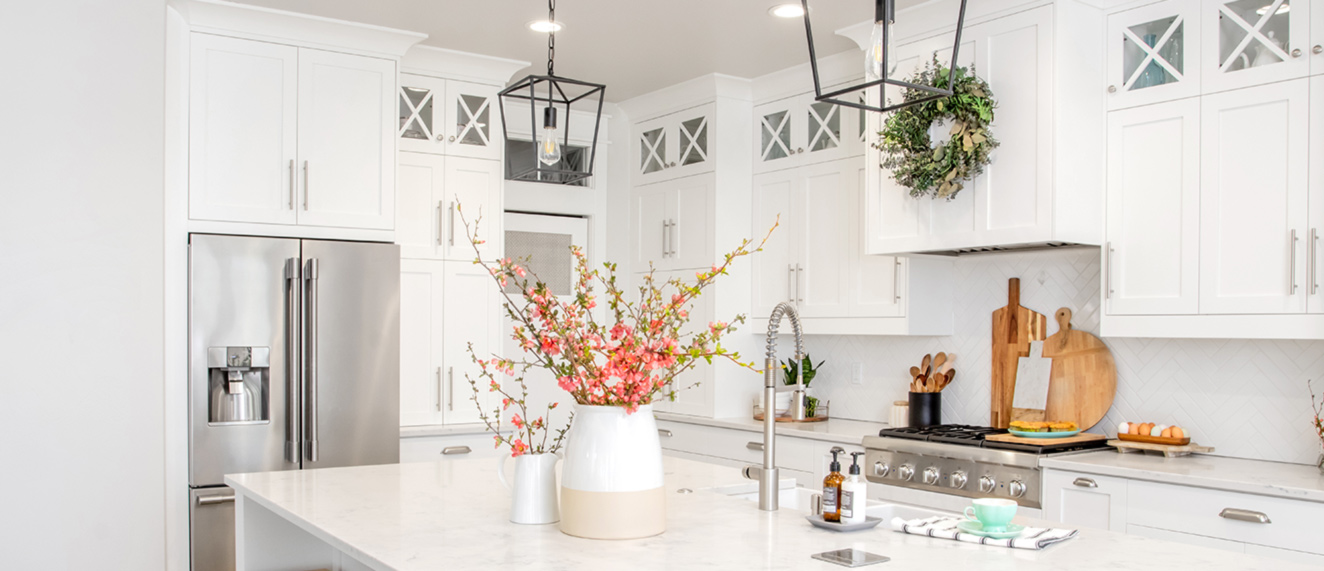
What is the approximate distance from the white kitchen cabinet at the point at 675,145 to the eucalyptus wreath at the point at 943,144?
136 cm

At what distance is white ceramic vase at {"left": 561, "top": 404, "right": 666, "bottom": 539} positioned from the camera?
1.95m

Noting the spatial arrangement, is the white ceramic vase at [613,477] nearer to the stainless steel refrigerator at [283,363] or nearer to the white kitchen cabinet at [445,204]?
the stainless steel refrigerator at [283,363]

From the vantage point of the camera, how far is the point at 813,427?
4.49m

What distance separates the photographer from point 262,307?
3932 mm

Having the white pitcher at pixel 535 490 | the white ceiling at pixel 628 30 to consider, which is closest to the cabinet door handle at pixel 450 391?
the white ceiling at pixel 628 30

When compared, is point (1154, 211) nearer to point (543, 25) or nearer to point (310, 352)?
point (543, 25)

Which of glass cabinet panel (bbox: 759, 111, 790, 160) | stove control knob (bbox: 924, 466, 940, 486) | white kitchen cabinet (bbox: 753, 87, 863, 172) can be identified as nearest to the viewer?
stove control knob (bbox: 924, 466, 940, 486)

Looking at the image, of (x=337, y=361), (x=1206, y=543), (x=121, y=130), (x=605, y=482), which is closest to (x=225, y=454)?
(x=337, y=361)

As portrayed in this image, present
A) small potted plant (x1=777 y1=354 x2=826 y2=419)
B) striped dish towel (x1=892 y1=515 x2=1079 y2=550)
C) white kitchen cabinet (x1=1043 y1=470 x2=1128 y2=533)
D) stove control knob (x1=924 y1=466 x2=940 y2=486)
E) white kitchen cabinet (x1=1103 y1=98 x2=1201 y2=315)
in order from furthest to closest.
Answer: small potted plant (x1=777 y1=354 x2=826 y2=419) < stove control knob (x1=924 y1=466 x2=940 y2=486) < white kitchen cabinet (x1=1103 y1=98 x2=1201 y2=315) < white kitchen cabinet (x1=1043 y1=470 x2=1128 y2=533) < striped dish towel (x1=892 y1=515 x2=1079 y2=550)

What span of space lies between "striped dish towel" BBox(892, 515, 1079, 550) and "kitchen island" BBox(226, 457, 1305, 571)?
19 millimetres

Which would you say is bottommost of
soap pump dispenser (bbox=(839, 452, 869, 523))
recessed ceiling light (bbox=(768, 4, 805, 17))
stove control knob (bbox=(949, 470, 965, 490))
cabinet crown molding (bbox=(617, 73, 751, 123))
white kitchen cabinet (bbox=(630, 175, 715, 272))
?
stove control knob (bbox=(949, 470, 965, 490))

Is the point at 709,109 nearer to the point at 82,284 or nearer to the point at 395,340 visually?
the point at 395,340

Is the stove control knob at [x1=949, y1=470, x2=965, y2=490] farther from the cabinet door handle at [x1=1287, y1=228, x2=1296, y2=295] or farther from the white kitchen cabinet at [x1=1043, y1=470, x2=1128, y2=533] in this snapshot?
the cabinet door handle at [x1=1287, y1=228, x2=1296, y2=295]

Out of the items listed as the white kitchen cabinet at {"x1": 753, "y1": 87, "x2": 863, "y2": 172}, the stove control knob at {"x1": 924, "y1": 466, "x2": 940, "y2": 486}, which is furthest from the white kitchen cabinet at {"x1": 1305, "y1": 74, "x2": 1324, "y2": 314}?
the white kitchen cabinet at {"x1": 753, "y1": 87, "x2": 863, "y2": 172}
